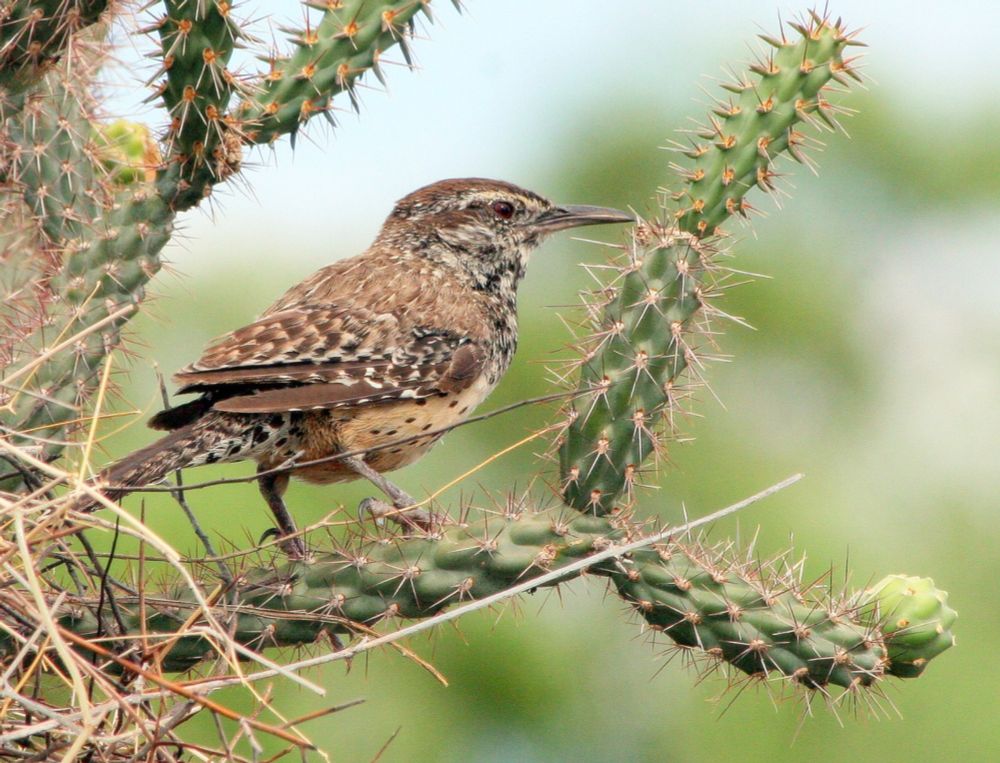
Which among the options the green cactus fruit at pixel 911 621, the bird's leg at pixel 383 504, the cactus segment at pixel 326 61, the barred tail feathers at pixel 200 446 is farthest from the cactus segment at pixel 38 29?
the green cactus fruit at pixel 911 621

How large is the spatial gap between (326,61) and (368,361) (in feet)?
2.42

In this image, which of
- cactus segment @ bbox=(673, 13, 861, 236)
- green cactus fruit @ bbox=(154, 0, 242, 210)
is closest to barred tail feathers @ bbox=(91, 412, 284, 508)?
green cactus fruit @ bbox=(154, 0, 242, 210)

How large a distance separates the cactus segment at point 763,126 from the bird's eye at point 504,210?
3.91 feet

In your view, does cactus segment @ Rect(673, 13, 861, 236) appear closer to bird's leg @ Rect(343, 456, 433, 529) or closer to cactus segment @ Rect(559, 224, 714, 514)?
cactus segment @ Rect(559, 224, 714, 514)

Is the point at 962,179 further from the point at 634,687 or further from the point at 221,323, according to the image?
the point at 221,323

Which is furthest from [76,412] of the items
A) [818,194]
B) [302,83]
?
[818,194]

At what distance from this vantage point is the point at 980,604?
12859 mm

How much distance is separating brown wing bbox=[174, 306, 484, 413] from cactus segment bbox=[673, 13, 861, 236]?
2.78 ft

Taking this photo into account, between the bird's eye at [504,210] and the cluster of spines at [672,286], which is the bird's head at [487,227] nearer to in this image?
the bird's eye at [504,210]

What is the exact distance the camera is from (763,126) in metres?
3.13

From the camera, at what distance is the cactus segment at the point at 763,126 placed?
123 inches

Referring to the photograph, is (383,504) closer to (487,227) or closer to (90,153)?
(487,227)

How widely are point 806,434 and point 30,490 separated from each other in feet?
39.6

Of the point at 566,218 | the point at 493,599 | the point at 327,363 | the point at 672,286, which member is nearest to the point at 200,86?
the point at 327,363
